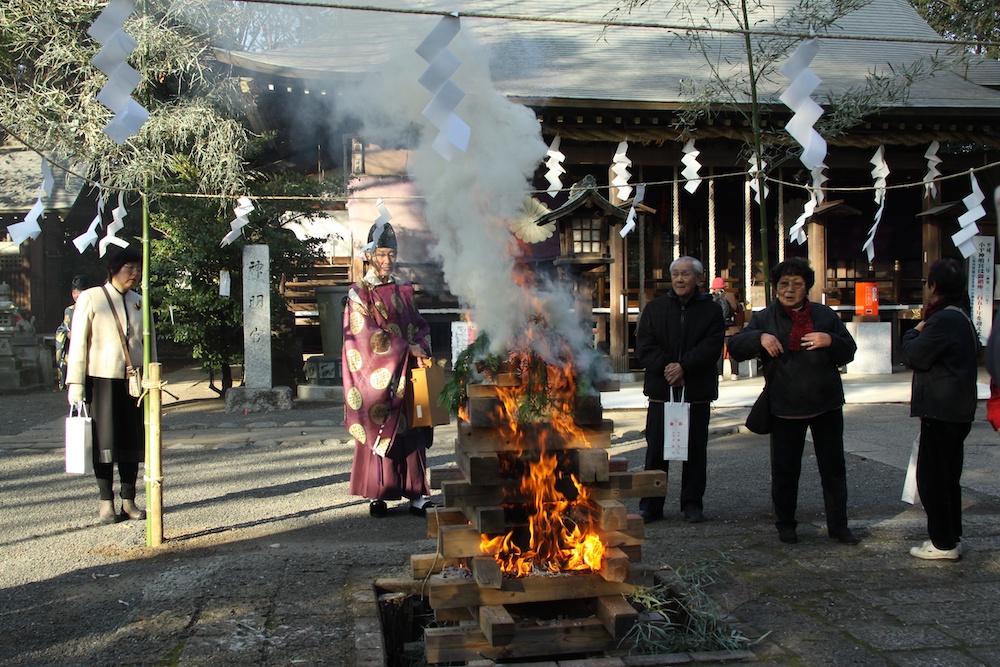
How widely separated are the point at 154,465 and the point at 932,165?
42.5 ft

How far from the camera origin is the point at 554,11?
14562mm

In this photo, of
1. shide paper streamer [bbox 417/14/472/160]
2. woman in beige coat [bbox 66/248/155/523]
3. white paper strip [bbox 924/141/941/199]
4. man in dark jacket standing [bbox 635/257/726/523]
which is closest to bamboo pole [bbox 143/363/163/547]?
woman in beige coat [bbox 66/248/155/523]

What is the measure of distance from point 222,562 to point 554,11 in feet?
42.1

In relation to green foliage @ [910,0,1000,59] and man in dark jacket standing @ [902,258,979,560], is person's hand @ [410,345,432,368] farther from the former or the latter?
green foliage @ [910,0,1000,59]

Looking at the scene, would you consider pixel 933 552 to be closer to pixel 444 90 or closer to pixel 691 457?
pixel 691 457

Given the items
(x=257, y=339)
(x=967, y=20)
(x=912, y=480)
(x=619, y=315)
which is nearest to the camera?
(x=912, y=480)

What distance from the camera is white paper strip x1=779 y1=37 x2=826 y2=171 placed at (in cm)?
432

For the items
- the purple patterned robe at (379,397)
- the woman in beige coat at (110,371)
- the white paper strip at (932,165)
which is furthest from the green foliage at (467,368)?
the white paper strip at (932,165)

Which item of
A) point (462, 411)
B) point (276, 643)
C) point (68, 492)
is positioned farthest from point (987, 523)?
point (68, 492)

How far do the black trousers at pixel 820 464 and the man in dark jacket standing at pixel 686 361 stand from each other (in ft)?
1.89

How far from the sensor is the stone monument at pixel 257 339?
11.0 metres

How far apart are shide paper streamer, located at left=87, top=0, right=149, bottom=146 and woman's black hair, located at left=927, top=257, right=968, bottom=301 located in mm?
4189

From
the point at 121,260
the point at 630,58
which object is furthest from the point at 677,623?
the point at 630,58

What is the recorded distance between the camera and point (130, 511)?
5.39m
